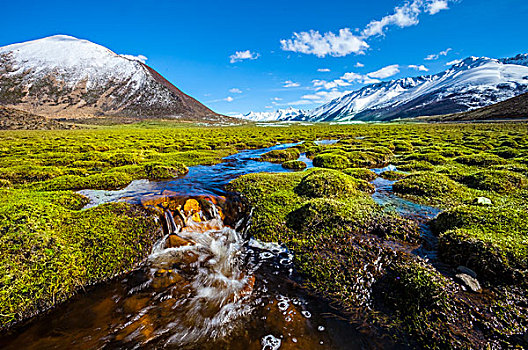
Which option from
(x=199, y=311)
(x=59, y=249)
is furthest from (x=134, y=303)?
(x=59, y=249)

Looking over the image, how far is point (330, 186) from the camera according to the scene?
12.3 meters

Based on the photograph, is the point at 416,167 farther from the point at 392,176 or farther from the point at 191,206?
the point at 191,206

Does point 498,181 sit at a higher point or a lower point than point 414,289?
higher

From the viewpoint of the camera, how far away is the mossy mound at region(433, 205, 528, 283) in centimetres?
578

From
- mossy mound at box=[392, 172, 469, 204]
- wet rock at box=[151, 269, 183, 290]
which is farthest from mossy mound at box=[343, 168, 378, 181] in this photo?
wet rock at box=[151, 269, 183, 290]

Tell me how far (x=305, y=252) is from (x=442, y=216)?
5.69m

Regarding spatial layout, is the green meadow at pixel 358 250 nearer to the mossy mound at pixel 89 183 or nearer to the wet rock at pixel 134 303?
the mossy mound at pixel 89 183

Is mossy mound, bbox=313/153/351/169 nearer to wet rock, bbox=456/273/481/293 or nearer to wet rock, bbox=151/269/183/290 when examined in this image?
wet rock, bbox=456/273/481/293

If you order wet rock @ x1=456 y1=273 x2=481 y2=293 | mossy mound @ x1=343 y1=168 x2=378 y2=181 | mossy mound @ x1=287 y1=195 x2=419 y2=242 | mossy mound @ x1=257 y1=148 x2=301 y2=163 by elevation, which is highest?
mossy mound @ x1=257 y1=148 x2=301 y2=163

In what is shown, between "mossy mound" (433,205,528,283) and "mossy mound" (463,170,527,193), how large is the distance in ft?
14.8

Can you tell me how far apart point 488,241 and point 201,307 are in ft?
27.4

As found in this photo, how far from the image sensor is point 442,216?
8.89m

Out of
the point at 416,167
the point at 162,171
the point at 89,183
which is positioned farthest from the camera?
the point at 416,167

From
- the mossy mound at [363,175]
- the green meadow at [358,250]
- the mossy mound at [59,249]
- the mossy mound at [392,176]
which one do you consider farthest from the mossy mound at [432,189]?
the mossy mound at [59,249]
